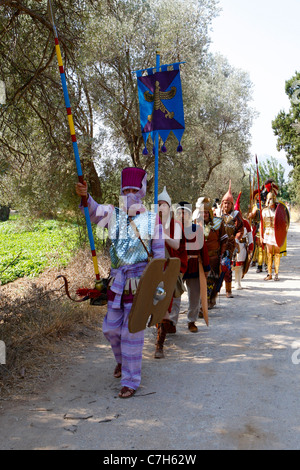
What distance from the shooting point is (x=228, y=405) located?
4.03 m

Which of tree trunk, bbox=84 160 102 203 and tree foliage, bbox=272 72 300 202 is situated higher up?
tree foliage, bbox=272 72 300 202

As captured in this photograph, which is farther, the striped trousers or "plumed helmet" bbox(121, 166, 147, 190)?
"plumed helmet" bbox(121, 166, 147, 190)

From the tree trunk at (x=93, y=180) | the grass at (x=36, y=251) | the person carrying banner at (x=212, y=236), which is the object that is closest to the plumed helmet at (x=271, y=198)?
the person carrying banner at (x=212, y=236)

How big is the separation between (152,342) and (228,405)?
85.8 inches

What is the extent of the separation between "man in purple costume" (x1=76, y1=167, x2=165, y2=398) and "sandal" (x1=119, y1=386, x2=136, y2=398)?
0.03m

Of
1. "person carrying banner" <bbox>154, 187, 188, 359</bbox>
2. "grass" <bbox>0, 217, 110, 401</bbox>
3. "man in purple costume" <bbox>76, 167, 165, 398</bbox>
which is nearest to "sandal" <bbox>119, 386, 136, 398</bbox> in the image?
"man in purple costume" <bbox>76, 167, 165, 398</bbox>

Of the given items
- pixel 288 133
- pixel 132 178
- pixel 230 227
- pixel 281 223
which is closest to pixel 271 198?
pixel 281 223

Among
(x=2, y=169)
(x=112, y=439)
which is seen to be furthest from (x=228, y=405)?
(x=2, y=169)

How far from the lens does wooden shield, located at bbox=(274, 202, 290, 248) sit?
11.0 meters

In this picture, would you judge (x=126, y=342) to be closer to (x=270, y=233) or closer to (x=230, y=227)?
(x=230, y=227)

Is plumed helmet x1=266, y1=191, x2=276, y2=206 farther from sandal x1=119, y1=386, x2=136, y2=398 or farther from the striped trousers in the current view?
sandal x1=119, y1=386, x2=136, y2=398

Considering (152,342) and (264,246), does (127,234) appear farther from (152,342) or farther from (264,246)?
(264,246)

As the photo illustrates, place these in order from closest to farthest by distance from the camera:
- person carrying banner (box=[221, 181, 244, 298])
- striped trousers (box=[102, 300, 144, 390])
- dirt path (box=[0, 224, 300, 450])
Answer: dirt path (box=[0, 224, 300, 450])
striped trousers (box=[102, 300, 144, 390])
person carrying banner (box=[221, 181, 244, 298])

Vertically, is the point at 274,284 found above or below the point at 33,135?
below
